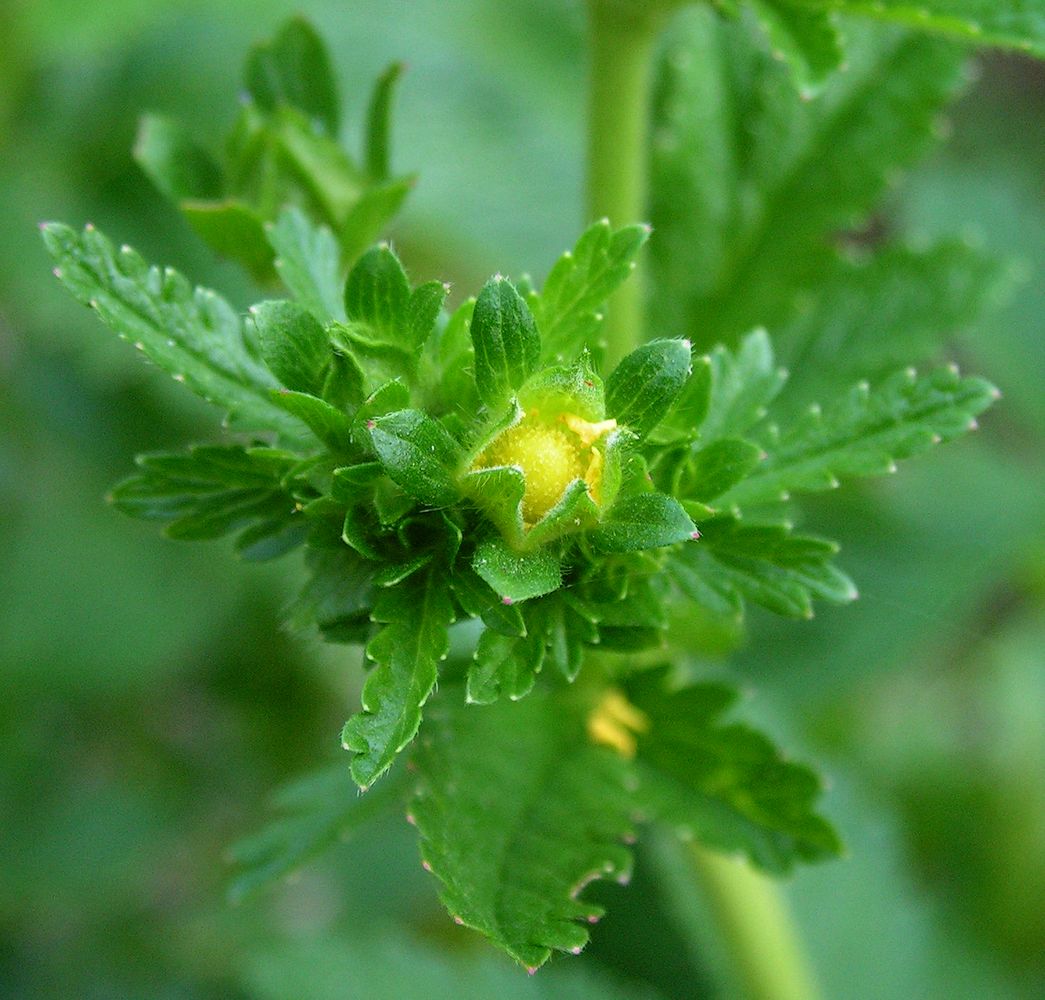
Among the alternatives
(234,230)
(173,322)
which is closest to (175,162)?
(234,230)

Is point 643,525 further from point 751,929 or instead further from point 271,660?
point 271,660

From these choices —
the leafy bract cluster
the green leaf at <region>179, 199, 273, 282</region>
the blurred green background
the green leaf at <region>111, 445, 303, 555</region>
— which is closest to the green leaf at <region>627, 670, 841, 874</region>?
the leafy bract cluster

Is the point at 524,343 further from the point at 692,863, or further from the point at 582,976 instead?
the point at 582,976

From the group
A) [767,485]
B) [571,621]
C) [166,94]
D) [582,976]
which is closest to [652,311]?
[767,485]

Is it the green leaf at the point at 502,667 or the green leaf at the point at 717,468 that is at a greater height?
the green leaf at the point at 717,468

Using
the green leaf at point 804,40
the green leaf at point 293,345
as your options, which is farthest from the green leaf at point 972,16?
the green leaf at point 293,345

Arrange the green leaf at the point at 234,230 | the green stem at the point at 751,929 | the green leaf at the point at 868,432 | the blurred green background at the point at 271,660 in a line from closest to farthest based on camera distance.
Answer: the green leaf at the point at 868,432, the green leaf at the point at 234,230, the green stem at the point at 751,929, the blurred green background at the point at 271,660

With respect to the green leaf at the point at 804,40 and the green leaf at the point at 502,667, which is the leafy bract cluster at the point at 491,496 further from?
the green leaf at the point at 804,40
